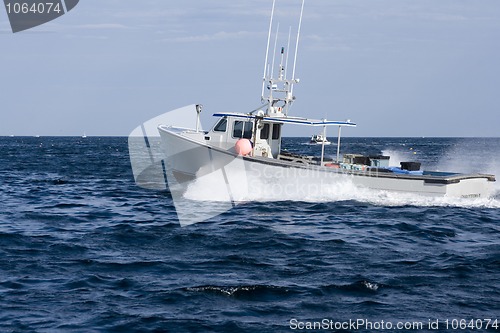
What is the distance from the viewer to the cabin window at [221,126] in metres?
25.3

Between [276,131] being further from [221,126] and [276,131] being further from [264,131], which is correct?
[221,126]

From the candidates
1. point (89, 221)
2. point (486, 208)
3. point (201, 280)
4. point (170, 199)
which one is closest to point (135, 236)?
point (89, 221)

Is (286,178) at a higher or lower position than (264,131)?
lower

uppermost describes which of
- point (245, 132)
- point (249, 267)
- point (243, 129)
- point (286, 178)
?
point (243, 129)

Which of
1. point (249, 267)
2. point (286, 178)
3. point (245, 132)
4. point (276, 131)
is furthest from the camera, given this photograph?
point (276, 131)

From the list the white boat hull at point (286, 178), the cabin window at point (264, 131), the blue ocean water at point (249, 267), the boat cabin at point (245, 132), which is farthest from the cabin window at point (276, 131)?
the blue ocean water at point (249, 267)

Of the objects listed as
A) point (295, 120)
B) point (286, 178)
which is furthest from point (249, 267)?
point (295, 120)

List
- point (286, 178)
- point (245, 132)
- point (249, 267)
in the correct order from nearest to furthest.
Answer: point (249, 267), point (286, 178), point (245, 132)

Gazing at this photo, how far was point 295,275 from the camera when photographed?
43.3ft

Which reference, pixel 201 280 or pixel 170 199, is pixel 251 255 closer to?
pixel 201 280

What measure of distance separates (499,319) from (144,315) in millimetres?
5819

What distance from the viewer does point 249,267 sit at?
13.8 metres

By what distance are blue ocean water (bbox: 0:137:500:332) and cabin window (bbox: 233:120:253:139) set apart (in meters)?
3.06

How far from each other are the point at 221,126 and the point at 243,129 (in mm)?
915
